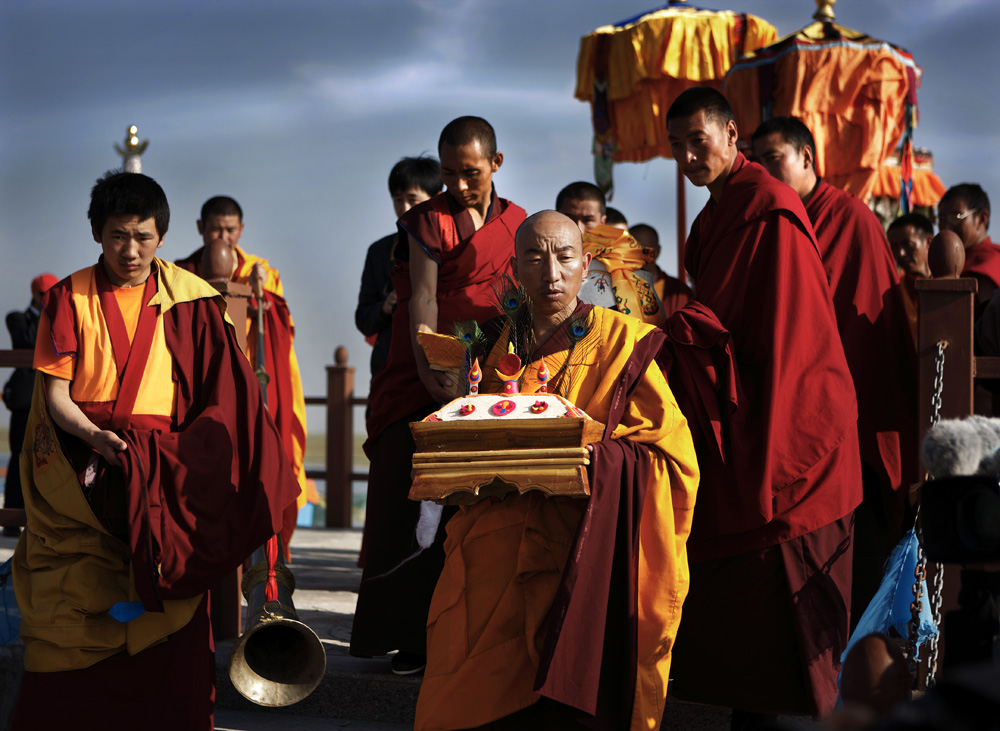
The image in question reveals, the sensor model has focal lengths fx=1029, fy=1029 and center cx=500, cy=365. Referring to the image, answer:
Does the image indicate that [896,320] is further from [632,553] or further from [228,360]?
[228,360]

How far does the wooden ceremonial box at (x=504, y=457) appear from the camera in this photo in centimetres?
255

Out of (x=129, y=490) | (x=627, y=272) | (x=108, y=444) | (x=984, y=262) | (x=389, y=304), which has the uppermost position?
(x=984, y=262)

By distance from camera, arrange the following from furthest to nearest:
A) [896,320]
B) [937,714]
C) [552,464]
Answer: [896,320], [552,464], [937,714]

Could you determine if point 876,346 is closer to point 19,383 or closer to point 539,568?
point 539,568

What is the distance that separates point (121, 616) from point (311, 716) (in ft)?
3.15

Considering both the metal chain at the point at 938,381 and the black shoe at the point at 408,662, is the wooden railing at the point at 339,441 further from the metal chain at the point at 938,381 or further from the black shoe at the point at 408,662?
the metal chain at the point at 938,381

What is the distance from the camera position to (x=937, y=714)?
107cm

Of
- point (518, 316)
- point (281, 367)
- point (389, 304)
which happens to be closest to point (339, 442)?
point (281, 367)

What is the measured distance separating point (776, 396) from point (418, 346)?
47.3 inches

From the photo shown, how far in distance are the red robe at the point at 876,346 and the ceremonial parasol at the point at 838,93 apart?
2213 millimetres

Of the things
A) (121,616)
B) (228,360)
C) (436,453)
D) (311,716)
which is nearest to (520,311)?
(436,453)

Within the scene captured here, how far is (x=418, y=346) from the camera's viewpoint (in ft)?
11.5

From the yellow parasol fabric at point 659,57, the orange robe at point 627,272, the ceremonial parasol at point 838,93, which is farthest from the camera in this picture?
the yellow parasol fabric at point 659,57

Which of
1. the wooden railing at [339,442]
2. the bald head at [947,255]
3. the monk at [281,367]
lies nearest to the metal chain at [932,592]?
the bald head at [947,255]
